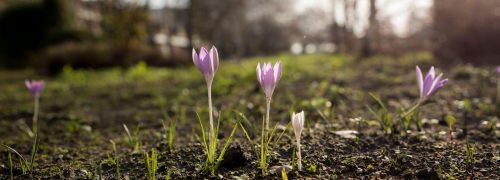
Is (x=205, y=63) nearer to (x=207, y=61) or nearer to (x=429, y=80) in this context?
(x=207, y=61)

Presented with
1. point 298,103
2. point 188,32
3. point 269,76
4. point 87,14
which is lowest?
point 269,76

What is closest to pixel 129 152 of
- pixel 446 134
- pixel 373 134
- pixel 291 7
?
pixel 373 134

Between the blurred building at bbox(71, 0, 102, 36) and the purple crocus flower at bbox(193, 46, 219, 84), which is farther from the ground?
the blurred building at bbox(71, 0, 102, 36)

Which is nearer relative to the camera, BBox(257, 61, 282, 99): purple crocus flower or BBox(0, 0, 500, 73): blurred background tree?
BBox(257, 61, 282, 99): purple crocus flower

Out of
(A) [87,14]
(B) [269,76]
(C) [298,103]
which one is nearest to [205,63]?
(B) [269,76]

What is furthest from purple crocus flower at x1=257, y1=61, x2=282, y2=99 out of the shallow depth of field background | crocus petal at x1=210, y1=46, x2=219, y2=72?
the shallow depth of field background

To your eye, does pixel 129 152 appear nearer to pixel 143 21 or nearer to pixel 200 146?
pixel 200 146

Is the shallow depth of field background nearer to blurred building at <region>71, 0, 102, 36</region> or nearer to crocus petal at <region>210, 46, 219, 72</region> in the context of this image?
crocus petal at <region>210, 46, 219, 72</region>

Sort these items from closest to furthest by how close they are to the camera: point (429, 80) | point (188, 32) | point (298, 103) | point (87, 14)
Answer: point (429, 80)
point (298, 103)
point (188, 32)
point (87, 14)

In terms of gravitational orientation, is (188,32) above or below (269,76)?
above

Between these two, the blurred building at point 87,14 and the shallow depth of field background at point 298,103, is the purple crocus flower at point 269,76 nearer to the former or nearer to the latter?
the shallow depth of field background at point 298,103

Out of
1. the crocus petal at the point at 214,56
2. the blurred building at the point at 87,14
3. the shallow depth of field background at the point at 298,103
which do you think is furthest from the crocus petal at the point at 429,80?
the blurred building at the point at 87,14
